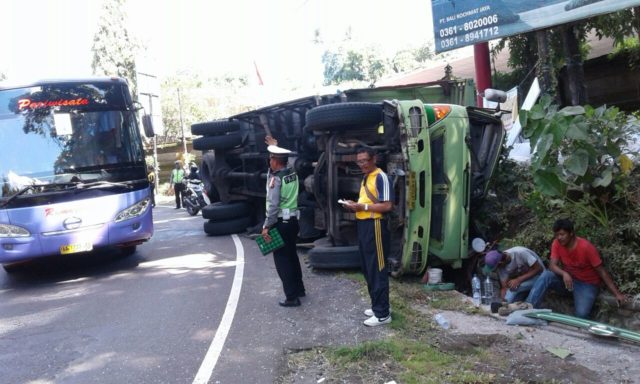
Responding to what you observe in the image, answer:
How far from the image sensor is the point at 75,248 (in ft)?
25.8

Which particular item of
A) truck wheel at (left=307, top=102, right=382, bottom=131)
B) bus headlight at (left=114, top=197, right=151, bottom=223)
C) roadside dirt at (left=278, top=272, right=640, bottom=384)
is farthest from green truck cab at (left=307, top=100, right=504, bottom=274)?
bus headlight at (left=114, top=197, right=151, bottom=223)

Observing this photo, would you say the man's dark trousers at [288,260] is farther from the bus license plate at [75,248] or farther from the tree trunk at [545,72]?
the tree trunk at [545,72]

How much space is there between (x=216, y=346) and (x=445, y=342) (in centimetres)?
195

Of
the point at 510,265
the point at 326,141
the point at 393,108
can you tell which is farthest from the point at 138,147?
the point at 510,265

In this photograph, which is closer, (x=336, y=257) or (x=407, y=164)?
(x=407, y=164)

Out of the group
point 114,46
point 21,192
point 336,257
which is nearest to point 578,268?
point 336,257

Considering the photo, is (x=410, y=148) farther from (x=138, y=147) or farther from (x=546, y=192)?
(x=138, y=147)

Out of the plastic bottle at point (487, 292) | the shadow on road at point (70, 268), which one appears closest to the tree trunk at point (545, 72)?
the plastic bottle at point (487, 292)

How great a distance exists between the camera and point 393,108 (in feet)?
22.0

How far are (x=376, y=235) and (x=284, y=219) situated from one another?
49.4 inches

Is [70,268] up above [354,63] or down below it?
below

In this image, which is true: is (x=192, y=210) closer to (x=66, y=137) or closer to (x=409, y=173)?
(x=66, y=137)

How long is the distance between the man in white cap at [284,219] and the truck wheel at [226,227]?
5.37m

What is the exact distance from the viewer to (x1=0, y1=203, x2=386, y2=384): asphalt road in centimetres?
457
